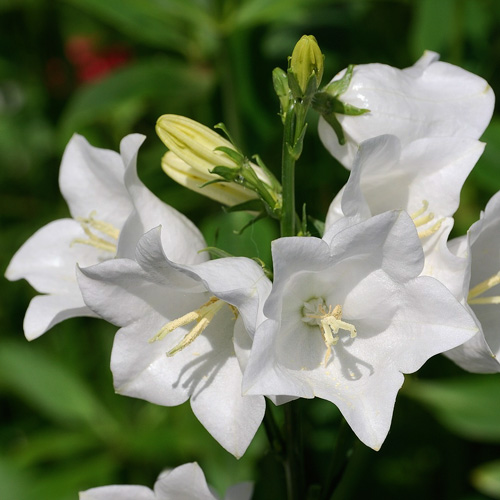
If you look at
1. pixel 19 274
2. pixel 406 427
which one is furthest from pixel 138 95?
pixel 406 427

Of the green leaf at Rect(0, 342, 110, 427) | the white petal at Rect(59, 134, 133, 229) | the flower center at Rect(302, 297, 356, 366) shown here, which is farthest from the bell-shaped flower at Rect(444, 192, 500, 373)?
the green leaf at Rect(0, 342, 110, 427)

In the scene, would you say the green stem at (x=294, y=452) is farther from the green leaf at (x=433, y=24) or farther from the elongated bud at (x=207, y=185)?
the green leaf at (x=433, y=24)

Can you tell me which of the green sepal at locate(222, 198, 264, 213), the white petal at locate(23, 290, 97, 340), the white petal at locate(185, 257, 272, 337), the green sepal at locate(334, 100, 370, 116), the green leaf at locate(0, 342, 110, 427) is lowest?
the green leaf at locate(0, 342, 110, 427)

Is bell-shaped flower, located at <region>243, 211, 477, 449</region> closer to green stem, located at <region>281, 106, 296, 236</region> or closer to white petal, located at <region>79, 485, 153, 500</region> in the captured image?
green stem, located at <region>281, 106, 296, 236</region>

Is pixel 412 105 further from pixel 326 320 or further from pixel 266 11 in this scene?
pixel 266 11

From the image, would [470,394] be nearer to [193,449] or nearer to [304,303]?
[193,449]

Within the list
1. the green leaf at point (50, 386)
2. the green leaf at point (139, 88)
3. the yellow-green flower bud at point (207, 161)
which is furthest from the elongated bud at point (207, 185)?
the green leaf at point (50, 386)
